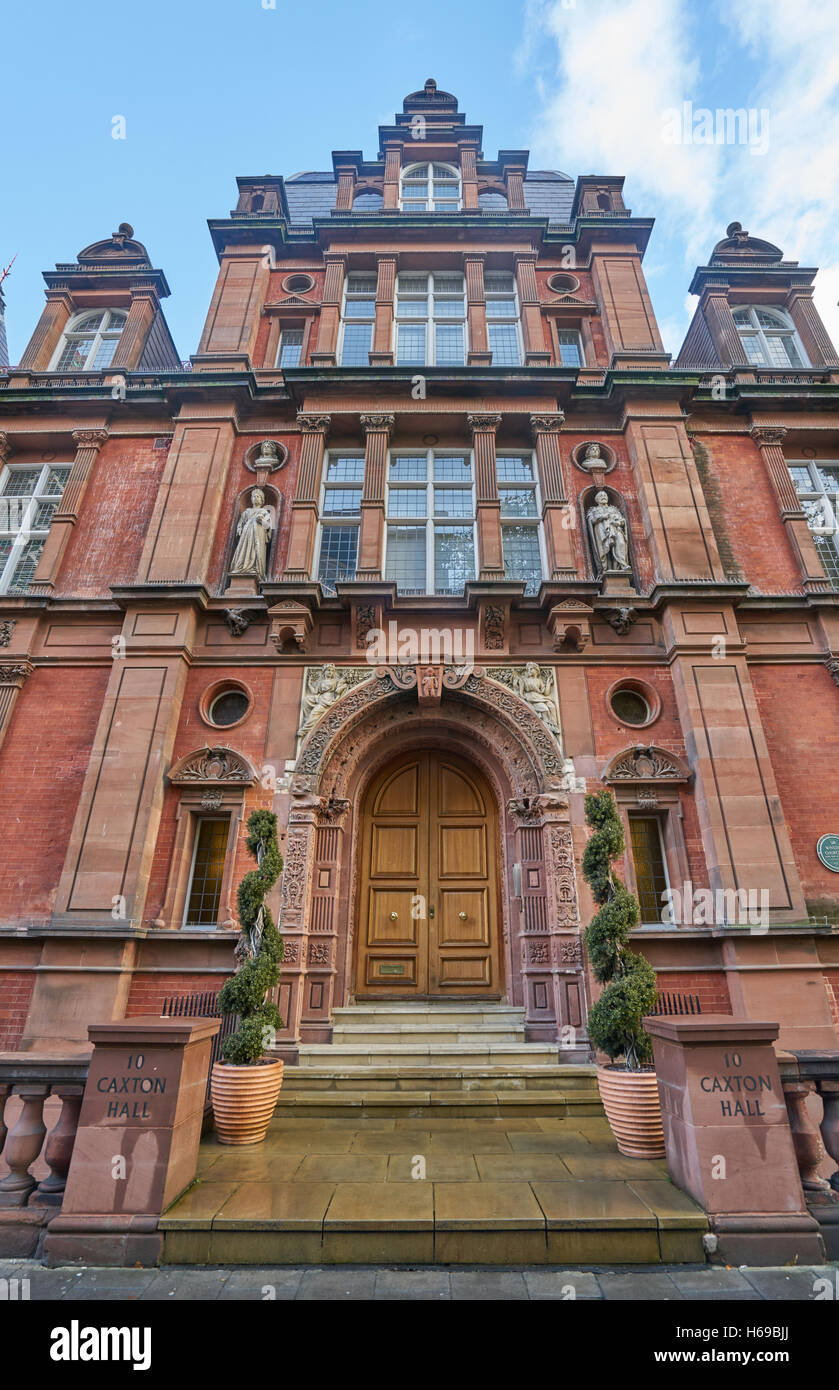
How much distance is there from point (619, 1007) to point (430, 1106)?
279cm

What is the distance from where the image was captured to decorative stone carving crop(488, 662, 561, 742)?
10469 mm

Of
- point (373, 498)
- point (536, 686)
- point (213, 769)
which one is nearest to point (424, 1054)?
point (213, 769)

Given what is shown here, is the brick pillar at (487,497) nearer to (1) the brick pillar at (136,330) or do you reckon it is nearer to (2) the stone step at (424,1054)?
(2) the stone step at (424,1054)

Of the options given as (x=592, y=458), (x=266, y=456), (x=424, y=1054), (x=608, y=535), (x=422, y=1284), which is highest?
(x=266, y=456)

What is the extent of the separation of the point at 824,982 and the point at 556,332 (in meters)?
14.2

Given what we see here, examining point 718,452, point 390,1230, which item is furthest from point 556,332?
point 390,1230

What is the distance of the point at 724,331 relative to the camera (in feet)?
49.5

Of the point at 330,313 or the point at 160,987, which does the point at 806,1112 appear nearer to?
the point at 160,987

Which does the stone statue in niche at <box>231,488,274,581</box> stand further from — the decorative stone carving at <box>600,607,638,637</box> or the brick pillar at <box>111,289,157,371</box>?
the decorative stone carving at <box>600,607,638,637</box>

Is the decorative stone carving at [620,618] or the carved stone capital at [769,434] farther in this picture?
the carved stone capital at [769,434]

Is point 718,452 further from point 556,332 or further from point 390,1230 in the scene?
point 390,1230

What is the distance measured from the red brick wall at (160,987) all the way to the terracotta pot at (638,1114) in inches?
223

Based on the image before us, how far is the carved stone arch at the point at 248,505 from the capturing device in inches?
476

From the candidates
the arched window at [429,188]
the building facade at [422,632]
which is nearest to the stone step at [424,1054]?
the building facade at [422,632]
